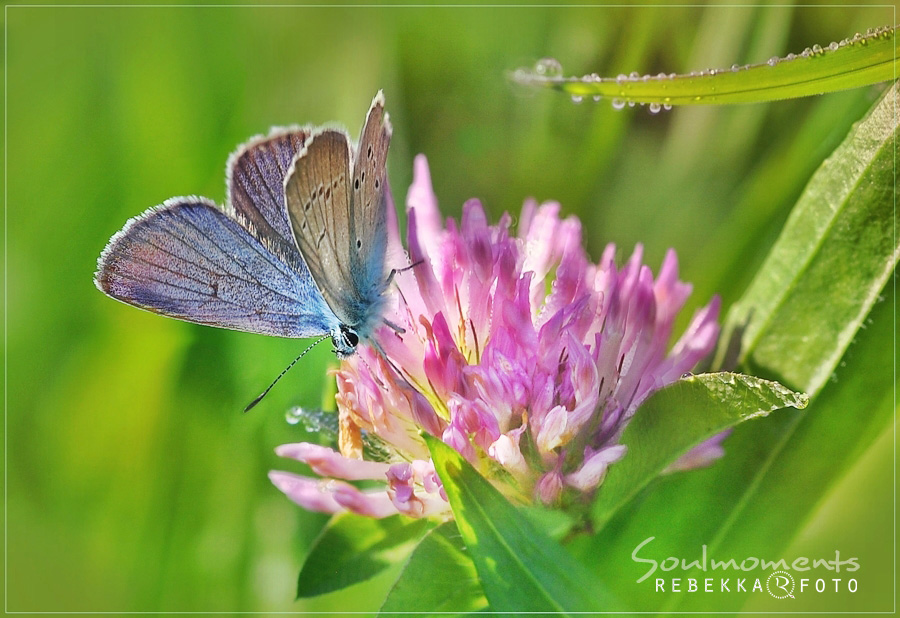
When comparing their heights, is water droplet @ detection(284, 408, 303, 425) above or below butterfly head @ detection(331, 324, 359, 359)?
below

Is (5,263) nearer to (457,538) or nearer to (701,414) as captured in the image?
(457,538)

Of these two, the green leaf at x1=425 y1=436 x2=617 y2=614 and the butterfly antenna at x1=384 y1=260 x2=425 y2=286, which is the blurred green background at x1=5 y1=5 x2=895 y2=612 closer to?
the green leaf at x1=425 y1=436 x2=617 y2=614

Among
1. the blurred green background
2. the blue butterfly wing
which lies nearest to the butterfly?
the blue butterfly wing

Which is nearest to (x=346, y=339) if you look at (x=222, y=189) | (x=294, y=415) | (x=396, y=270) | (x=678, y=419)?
(x=396, y=270)

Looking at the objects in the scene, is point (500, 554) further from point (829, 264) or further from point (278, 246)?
point (829, 264)

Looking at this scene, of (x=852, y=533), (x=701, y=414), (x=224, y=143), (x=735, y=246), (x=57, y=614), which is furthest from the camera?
(x=224, y=143)

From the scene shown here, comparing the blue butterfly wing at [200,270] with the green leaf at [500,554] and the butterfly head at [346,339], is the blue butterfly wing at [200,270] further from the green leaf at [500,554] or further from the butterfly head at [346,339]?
the green leaf at [500,554]

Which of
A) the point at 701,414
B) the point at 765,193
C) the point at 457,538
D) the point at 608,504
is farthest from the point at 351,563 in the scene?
the point at 765,193

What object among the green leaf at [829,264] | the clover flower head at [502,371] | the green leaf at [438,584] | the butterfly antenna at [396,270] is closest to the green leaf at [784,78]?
the green leaf at [829,264]
